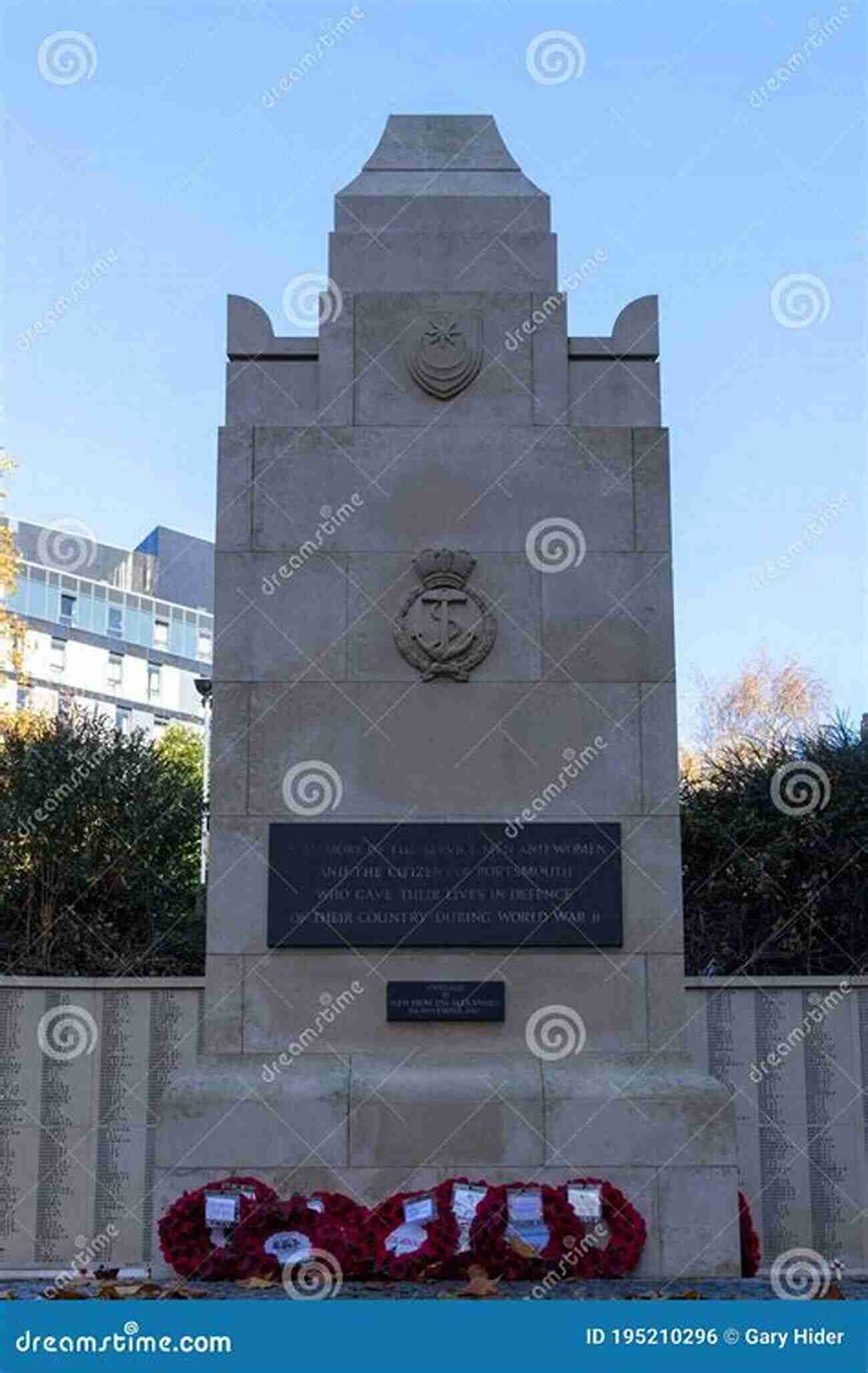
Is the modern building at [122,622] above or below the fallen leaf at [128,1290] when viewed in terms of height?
above

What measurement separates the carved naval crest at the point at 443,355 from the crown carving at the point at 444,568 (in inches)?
53.8

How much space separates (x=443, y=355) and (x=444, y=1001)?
5.12 m

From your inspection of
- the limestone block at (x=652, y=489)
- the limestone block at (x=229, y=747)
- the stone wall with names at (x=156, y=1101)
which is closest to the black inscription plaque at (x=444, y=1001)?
the limestone block at (x=229, y=747)

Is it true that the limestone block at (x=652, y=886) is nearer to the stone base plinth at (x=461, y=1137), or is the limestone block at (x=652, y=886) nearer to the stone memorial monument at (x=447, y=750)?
the stone memorial monument at (x=447, y=750)

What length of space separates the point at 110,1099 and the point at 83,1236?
3.76ft

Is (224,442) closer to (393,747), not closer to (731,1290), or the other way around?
(393,747)

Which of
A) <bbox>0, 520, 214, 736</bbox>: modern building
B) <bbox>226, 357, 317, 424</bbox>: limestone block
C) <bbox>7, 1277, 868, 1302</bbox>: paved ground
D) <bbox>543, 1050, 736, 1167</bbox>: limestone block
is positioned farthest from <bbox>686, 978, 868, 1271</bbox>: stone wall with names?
<bbox>0, 520, 214, 736</bbox>: modern building

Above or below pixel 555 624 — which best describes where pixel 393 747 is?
below

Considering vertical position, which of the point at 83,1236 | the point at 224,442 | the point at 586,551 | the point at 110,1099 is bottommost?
the point at 83,1236

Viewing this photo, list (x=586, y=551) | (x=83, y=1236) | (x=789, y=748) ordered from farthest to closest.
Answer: (x=789, y=748)
(x=83, y=1236)
(x=586, y=551)

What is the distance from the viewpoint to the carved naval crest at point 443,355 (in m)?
13.5

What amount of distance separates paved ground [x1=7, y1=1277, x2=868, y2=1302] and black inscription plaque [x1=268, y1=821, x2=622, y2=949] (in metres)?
2.43

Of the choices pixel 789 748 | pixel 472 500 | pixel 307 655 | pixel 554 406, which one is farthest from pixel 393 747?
pixel 789 748

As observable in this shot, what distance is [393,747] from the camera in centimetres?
1285
